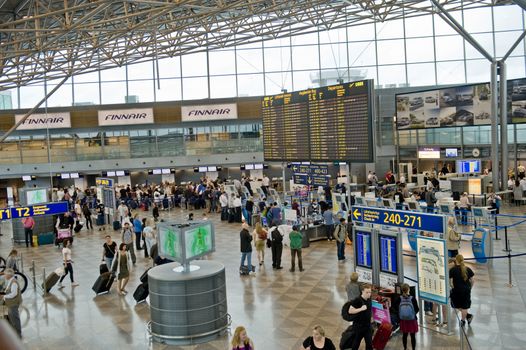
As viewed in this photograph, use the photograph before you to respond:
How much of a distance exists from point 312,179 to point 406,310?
42.2 ft

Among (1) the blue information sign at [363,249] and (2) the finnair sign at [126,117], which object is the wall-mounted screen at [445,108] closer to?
(2) the finnair sign at [126,117]

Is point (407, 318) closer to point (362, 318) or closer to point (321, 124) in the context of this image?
point (362, 318)

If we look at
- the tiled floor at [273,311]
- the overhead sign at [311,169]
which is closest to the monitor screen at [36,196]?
the tiled floor at [273,311]

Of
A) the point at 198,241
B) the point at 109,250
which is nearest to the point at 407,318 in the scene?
the point at 198,241

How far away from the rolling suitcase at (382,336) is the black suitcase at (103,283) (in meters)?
7.62

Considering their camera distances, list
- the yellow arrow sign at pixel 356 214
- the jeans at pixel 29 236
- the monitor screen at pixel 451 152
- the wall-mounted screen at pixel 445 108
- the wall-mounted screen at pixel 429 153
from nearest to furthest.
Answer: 1. the yellow arrow sign at pixel 356 214
2. the jeans at pixel 29 236
3. the wall-mounted screen at pixel 445 108
4. the monitor screen at pixel 451 152
5. the wall-mounted screen at pixel 429 153

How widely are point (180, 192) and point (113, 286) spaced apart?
19150mm

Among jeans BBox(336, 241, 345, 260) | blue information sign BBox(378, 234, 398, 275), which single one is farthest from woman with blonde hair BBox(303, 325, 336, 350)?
jeans BBox(336, 241, 345, 260)

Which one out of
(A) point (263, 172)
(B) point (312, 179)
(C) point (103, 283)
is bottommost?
(C) point (103, 283)

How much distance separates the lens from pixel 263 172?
138ft

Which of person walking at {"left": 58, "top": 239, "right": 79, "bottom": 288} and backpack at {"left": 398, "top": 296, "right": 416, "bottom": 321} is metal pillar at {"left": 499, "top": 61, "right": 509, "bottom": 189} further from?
person walking at {"left": 58, "top": 239, "right": 79, "bottom": 288}

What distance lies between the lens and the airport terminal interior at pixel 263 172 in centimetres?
1091

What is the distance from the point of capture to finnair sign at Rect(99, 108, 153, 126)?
1567 inches

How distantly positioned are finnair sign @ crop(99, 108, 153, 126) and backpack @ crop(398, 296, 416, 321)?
33.0 metres
